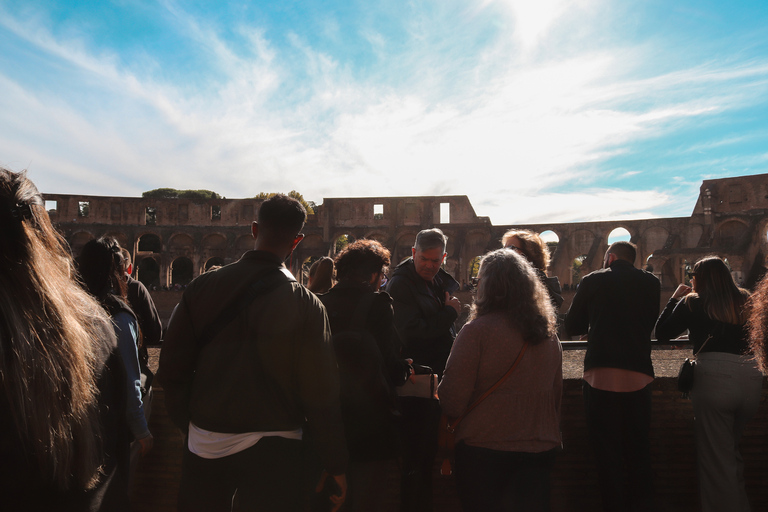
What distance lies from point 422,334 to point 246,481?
1.35 m

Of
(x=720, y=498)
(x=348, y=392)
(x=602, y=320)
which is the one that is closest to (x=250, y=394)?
(x=348, y=392)

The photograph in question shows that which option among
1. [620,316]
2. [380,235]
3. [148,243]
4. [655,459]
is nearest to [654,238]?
[380,235]

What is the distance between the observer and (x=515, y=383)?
2186 mm

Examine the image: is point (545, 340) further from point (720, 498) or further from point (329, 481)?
point (720, 498)

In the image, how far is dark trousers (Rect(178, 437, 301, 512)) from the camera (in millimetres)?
1900

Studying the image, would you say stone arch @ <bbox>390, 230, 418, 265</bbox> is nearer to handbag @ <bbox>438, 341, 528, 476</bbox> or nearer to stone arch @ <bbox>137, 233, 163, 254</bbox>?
stone arch @ <bbox>137, 233, 163, 254</bbox>

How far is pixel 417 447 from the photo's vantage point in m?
2.58

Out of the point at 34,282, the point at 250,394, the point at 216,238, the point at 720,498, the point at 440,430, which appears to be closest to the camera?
the point at 34,282

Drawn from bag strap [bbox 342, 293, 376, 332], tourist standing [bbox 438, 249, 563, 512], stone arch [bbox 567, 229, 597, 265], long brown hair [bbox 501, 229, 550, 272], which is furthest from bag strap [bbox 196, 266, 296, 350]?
stone arch [bbox 567, 229, 597, 265]

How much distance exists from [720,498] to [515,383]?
187cm

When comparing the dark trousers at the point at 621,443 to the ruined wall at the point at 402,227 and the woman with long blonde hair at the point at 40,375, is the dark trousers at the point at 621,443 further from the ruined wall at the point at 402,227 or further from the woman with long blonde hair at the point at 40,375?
the ruined wall at the point at 402,227

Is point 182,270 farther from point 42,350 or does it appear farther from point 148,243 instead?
point 42,350

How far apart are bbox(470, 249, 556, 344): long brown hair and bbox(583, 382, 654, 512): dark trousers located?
101 cm

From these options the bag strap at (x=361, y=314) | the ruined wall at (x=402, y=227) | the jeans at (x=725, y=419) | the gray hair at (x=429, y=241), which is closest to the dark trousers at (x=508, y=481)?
the bag strap at (x=361, y=314)
